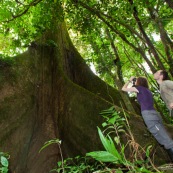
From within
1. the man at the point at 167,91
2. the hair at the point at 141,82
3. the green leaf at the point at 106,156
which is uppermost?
the hair at the point at 141,82

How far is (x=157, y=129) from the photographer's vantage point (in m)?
3.34

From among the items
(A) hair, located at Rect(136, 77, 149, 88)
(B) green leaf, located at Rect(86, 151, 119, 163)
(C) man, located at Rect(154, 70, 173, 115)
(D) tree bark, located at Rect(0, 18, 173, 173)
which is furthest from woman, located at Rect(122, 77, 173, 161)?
(B) green leaf, located at Rect(86, 151, 119, 163)

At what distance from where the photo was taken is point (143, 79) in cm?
376

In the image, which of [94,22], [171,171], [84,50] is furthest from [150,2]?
[84,50]

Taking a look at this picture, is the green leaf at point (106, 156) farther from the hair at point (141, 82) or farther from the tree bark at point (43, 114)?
the tree bark at point (43, 114)

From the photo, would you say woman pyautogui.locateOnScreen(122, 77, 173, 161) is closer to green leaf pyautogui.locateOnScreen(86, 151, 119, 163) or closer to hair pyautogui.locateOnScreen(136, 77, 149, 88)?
hair pyautogui.locateOnScreen(136, 77, 149, 88)

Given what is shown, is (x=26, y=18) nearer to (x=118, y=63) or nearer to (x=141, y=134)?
(x=118, y=63)

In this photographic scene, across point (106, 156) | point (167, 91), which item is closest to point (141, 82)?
point (167, 91)

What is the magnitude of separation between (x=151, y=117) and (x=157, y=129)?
19cm

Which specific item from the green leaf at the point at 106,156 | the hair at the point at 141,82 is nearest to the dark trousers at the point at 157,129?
the hair at the point at 141,82

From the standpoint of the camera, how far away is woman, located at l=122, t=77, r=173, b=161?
3.30 m

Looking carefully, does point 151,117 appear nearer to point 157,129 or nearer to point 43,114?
point 157,129

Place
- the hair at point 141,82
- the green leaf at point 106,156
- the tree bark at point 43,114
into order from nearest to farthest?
the green leaf at point 106,156 → the hair at point 141,82 → the tree bark at point 43,114

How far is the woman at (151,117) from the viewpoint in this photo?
3.30 metres
